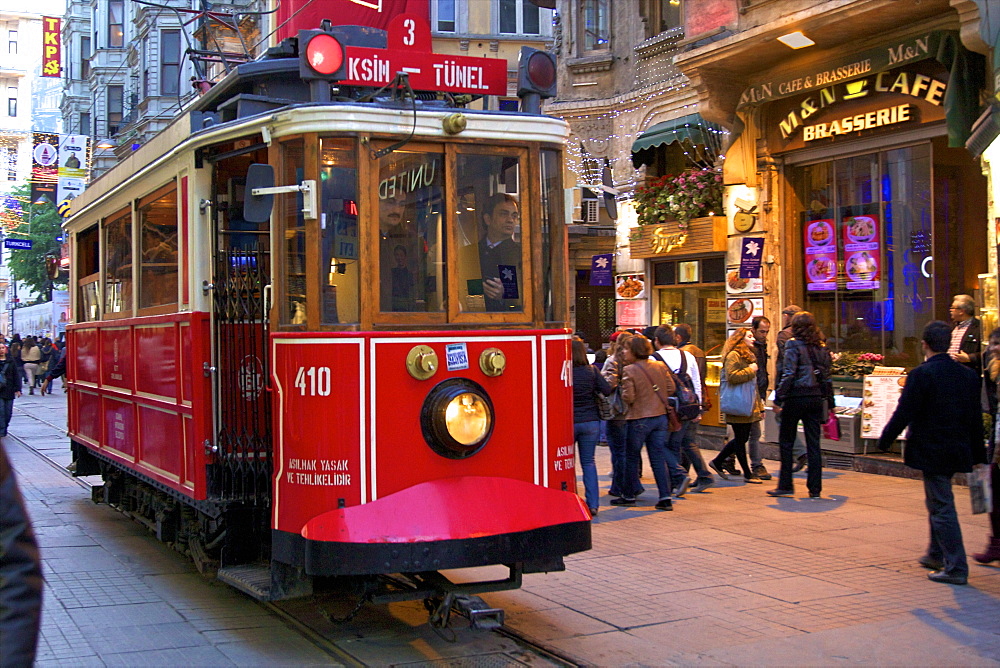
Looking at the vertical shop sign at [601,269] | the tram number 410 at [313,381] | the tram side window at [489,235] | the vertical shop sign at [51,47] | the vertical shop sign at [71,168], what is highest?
the vertical shop sign at [51,47]

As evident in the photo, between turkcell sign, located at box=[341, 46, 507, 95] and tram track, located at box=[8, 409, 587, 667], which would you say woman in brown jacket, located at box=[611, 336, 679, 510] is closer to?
tram track, located at box=[8, 409, 587, 667]

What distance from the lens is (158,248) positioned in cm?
764

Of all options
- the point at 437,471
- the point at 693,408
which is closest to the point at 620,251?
the point at 693,408

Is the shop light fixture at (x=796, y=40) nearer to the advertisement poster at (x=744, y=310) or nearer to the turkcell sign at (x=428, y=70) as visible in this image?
the advertisement poster at (x=744, y=310)

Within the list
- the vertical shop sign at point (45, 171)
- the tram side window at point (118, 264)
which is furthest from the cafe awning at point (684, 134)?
the vertical shop sign at point (45, 171)

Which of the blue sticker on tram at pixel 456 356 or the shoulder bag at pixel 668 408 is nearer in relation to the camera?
the blue sticker on tram at pixel 456 356

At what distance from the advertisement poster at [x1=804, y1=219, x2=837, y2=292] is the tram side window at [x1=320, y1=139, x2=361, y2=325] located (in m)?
9.20

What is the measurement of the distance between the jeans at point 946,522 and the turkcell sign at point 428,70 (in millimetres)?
3894

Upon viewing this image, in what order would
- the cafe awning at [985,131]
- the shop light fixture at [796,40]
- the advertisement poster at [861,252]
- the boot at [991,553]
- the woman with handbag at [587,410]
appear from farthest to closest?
1. the advertisement poster at [861,252]
2. the shop light fixture at [796,40]
3. the woman with handbag at [587,410]
4. the cafe awning at [985,131]
5. the boot at [991,553]

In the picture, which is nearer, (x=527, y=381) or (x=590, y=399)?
(x=527, y=381)

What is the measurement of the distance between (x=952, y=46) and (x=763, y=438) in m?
5.46

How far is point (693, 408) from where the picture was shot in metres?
10.6

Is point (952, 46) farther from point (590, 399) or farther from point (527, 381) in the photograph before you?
point (527, 381)

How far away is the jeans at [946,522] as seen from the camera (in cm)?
700
